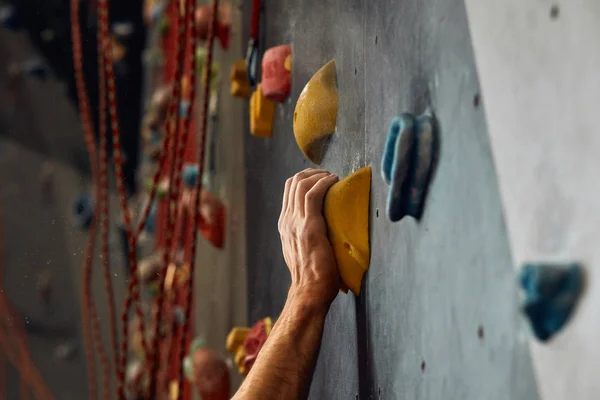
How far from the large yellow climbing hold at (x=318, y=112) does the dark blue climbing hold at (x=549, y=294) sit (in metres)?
0.43

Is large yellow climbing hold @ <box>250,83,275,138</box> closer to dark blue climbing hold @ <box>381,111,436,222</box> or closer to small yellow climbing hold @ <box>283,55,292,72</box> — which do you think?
small yellow climbing hold @ <box>283,55,292,72</box>

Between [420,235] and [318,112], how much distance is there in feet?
0.90

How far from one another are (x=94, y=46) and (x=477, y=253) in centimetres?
230

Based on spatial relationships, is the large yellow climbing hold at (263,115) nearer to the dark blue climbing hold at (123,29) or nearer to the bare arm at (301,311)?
the bare arm at (301,311)

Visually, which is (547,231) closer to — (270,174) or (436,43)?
(436,43)

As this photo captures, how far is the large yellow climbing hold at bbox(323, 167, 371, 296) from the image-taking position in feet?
2.50

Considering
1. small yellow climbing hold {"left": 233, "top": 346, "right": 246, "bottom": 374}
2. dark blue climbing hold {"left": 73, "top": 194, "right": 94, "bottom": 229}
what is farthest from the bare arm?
dark blue climbing hold {"left": 73, "top": 194, "right": 94, "bottom": 229}

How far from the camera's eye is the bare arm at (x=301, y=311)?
0.76 m

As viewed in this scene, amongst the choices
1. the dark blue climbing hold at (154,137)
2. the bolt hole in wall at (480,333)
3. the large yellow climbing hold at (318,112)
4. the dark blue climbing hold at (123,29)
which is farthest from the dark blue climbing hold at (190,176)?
the bolt hole in wall at (480,333)

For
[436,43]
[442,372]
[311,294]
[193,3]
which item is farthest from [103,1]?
[442,372]

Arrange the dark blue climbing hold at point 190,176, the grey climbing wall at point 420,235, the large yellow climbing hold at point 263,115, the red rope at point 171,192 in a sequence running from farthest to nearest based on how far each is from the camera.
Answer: the dark blue climbing hold at point 190,176, the red rope at point 171,192, the large yellow climbing hold at point 263,115, the grey climbing wall at point 420,235

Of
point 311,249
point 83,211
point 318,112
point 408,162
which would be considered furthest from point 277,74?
point 83,211

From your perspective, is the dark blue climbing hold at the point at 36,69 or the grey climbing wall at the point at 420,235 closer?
the grey climbing wall at the point at 420,235

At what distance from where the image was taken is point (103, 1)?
67.7 inches
